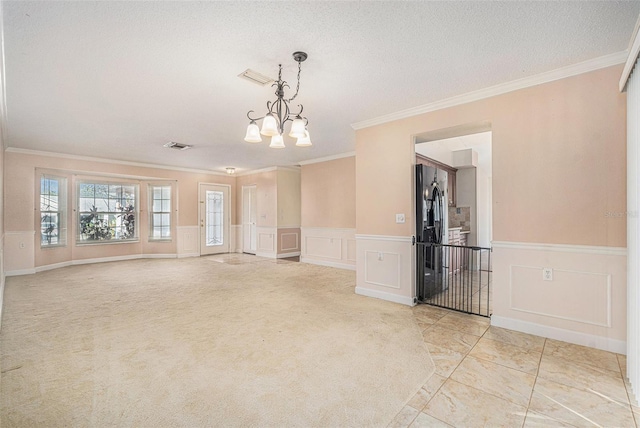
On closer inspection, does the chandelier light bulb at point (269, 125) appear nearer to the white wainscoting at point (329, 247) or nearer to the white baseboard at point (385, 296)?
the white baseboard at point (385, 296)

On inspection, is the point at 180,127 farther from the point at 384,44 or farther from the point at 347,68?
the point at 384,44

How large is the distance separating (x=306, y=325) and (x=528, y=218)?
253 cm

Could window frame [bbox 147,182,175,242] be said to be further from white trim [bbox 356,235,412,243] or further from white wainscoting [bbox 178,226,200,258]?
white trim [bbox 356,235,412,243]

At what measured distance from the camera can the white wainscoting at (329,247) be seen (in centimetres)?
648

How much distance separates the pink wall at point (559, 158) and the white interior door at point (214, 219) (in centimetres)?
705

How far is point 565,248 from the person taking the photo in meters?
2.79

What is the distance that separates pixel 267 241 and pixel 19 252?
507 centimetres

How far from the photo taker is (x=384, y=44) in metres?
2.34

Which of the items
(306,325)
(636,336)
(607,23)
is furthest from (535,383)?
(607,23)

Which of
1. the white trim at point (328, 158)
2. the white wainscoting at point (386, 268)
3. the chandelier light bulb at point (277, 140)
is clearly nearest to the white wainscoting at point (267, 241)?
the white trim at point (328, 158)

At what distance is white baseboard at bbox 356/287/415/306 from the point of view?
12.7ft

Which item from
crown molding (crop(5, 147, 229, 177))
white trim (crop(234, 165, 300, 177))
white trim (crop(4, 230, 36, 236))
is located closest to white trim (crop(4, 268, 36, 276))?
white trim (crop(4, 230, 36, 236))

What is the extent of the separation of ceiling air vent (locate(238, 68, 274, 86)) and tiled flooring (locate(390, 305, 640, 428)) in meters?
2.92

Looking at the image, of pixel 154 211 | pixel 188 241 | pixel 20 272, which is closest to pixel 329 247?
pixel 188 241
